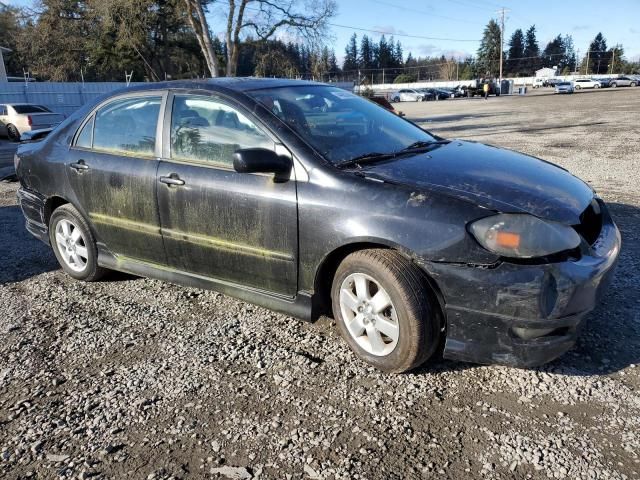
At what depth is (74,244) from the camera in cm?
450

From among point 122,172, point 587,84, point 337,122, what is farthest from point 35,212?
point 587,84

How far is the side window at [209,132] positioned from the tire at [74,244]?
1.29 m

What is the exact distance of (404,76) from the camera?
11481cm

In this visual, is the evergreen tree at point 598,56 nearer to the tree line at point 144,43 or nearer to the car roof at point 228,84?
the tree line at point 144,43

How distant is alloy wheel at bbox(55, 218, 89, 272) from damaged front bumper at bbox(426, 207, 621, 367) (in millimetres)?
3166

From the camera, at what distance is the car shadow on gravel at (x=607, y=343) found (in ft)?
9.74

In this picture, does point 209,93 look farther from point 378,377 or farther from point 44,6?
point 44,6

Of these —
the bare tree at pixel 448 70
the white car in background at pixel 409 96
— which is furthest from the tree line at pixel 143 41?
the bare tree at pixel 448 70

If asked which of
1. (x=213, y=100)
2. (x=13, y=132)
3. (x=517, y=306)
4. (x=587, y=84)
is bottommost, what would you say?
(x=517, y=306)

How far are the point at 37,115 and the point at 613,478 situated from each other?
20.4 m

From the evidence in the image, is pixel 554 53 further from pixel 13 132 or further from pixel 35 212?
pixel 35 212

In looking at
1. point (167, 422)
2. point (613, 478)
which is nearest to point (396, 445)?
point (613, 478)

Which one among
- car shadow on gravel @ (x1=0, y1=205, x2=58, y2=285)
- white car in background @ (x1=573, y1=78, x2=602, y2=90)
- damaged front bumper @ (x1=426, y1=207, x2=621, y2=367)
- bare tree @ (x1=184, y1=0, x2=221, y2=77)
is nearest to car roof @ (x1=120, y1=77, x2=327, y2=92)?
damaged front bumper @ (x1=426, y1=207, x2=621, y2=367)

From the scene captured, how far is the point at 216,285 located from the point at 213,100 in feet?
4.18
